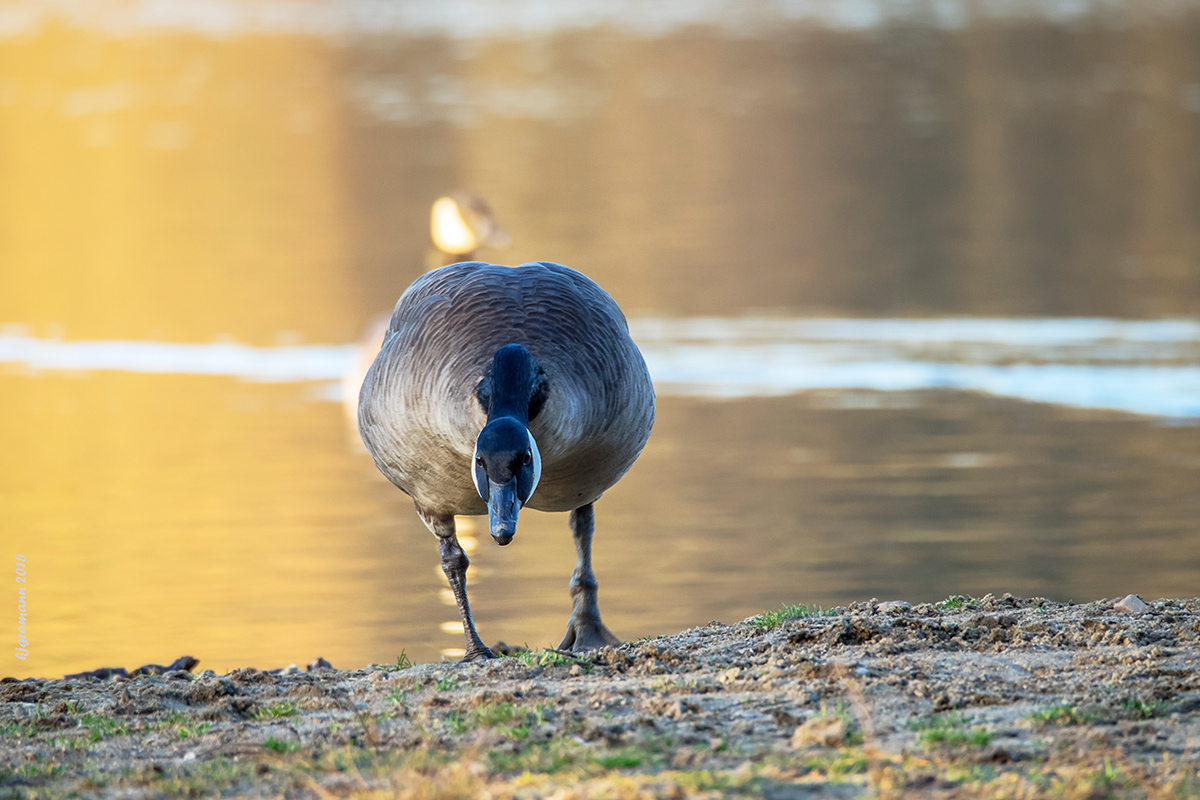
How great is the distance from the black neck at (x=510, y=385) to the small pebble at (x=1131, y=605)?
294 cm

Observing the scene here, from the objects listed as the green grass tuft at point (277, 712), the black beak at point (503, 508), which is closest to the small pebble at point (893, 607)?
the black beak at point (503, 508)

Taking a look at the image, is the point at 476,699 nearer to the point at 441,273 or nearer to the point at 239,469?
the point at 441,273

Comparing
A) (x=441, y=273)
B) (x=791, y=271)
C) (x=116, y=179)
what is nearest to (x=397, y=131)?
(x=116, y=179)

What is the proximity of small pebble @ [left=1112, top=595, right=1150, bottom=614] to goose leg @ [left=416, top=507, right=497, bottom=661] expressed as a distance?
2801 millimetres

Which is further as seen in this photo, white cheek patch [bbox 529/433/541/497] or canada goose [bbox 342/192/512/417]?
canada goose [bbox 342/192/512/417]

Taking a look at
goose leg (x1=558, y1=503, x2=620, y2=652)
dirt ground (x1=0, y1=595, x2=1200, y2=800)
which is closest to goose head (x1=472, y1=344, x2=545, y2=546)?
dirt ground (x1=0, y1=595, x2=1200, y2=800)

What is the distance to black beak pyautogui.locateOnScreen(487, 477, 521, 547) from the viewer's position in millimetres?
5965

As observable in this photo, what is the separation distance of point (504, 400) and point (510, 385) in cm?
7

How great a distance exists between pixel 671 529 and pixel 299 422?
4.92 metres

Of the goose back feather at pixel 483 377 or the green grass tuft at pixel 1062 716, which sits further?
the goose back feather at pixel 483 377

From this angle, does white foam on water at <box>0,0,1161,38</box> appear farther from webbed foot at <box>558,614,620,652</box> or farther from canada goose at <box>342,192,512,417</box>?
webbed foot at <box>558,614,620,652</box>

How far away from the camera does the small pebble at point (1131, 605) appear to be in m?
7.54

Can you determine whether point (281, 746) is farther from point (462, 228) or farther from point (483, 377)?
point (462, 228)

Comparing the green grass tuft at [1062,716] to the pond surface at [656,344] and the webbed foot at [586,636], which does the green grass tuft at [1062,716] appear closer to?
the webbed foot at [586,636]
